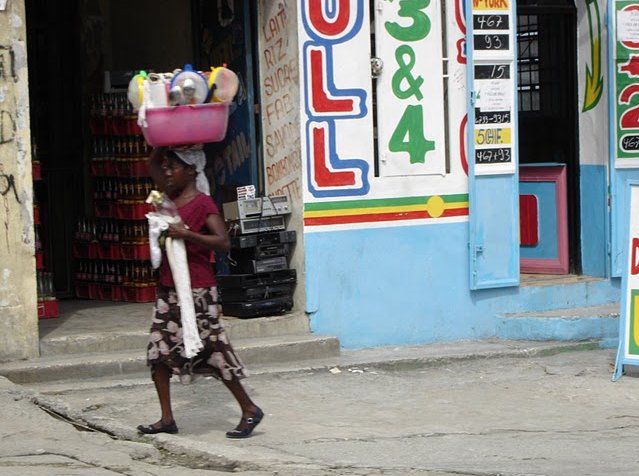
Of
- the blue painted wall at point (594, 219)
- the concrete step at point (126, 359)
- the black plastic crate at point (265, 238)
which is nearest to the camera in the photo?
the concrete step at point (126, 359)

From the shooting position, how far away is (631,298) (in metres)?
9.62

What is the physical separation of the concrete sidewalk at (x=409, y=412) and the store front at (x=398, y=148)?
0.56 m

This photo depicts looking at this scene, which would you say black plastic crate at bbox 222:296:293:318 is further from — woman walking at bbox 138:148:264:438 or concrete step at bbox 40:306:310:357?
woman walking at bbox 138:148:264:438

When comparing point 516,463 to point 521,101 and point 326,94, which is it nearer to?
point 326,94

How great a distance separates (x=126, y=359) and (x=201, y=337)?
7.30 ft

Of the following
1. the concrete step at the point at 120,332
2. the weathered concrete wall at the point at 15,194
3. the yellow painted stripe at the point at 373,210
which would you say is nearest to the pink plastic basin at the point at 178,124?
the weathered concrete wall at the point at 15,194

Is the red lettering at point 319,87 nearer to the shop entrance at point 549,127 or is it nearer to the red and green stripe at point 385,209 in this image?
the red and green stripe at point 385,209

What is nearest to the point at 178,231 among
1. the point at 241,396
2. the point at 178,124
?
the point at 178,124

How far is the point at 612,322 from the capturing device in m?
11.2

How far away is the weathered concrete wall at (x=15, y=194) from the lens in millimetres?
9242

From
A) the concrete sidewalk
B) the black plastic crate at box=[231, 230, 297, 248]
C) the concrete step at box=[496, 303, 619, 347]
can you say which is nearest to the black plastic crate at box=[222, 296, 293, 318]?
the black plastic crate at box=[231, 230, 297, 248]

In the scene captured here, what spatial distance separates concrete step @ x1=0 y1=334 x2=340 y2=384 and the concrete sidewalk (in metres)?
0.12

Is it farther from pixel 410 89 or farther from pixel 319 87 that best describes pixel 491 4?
pixel 319 87

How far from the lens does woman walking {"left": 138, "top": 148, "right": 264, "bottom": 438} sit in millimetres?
7383
